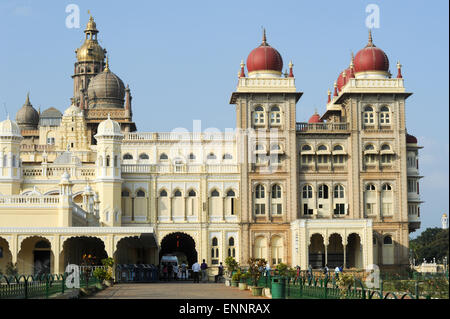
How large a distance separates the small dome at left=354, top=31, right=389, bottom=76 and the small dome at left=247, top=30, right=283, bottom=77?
245 inches

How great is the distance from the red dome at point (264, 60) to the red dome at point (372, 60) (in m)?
6.23

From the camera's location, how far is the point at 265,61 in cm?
6438

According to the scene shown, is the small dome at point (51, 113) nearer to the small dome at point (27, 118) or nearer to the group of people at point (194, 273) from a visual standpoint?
the small dome at point (27, 118)

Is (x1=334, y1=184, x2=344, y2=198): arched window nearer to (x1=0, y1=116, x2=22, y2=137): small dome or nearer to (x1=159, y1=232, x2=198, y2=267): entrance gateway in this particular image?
(x1=159, y1=232, x2=198, y2=267): entrance gateway

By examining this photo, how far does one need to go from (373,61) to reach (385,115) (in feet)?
13.9

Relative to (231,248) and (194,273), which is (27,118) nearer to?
(231,248)

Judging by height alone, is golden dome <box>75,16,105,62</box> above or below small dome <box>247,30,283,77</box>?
above

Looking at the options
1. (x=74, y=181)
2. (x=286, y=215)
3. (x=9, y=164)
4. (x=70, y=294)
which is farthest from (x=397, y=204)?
(x=70, y=294)

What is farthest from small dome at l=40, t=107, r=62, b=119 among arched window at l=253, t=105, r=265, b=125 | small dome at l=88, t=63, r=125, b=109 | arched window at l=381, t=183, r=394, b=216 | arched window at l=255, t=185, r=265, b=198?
arched window at l=381, t=183, r=394, b=216

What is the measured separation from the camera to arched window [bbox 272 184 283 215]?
63178mm

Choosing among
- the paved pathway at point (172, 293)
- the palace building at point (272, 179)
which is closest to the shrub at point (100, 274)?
the paved pathway at point (172, 293)

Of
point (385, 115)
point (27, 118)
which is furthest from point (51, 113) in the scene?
point (385, 115)
